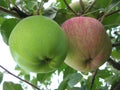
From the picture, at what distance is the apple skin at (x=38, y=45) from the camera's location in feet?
3.84

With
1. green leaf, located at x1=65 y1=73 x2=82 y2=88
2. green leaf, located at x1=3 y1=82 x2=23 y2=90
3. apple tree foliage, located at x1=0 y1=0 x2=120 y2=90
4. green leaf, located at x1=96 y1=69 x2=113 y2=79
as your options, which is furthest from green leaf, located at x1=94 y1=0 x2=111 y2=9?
green leaf, located at x1=3 y1=82 x2=23 y2=90

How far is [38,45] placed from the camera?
117cm

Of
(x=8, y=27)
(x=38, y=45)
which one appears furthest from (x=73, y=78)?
(x=38, y=45)

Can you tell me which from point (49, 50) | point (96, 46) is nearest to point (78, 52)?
point (96, 46)

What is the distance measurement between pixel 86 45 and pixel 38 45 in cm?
27

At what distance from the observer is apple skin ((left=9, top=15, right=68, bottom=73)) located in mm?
1169

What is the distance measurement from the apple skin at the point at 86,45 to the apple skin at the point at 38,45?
0.49 ft

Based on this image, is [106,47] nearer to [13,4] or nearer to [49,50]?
[49,50]

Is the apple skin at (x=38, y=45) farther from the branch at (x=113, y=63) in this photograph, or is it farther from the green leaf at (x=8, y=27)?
the branch at (x=113, y=63)

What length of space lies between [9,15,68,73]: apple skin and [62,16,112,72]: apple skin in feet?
0.49

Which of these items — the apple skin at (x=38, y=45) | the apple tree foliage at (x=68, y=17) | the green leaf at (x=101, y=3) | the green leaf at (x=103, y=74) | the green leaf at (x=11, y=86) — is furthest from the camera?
the green leaf at (x=103, y=74)

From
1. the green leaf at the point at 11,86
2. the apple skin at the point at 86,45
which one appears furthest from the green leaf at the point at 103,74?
the apple skin at the point at 86,45

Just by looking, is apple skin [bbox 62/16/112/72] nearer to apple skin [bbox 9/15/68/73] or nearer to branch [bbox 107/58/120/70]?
apple skin [bbox 9/15/68/73]

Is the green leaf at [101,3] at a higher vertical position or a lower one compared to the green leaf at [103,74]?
higher
